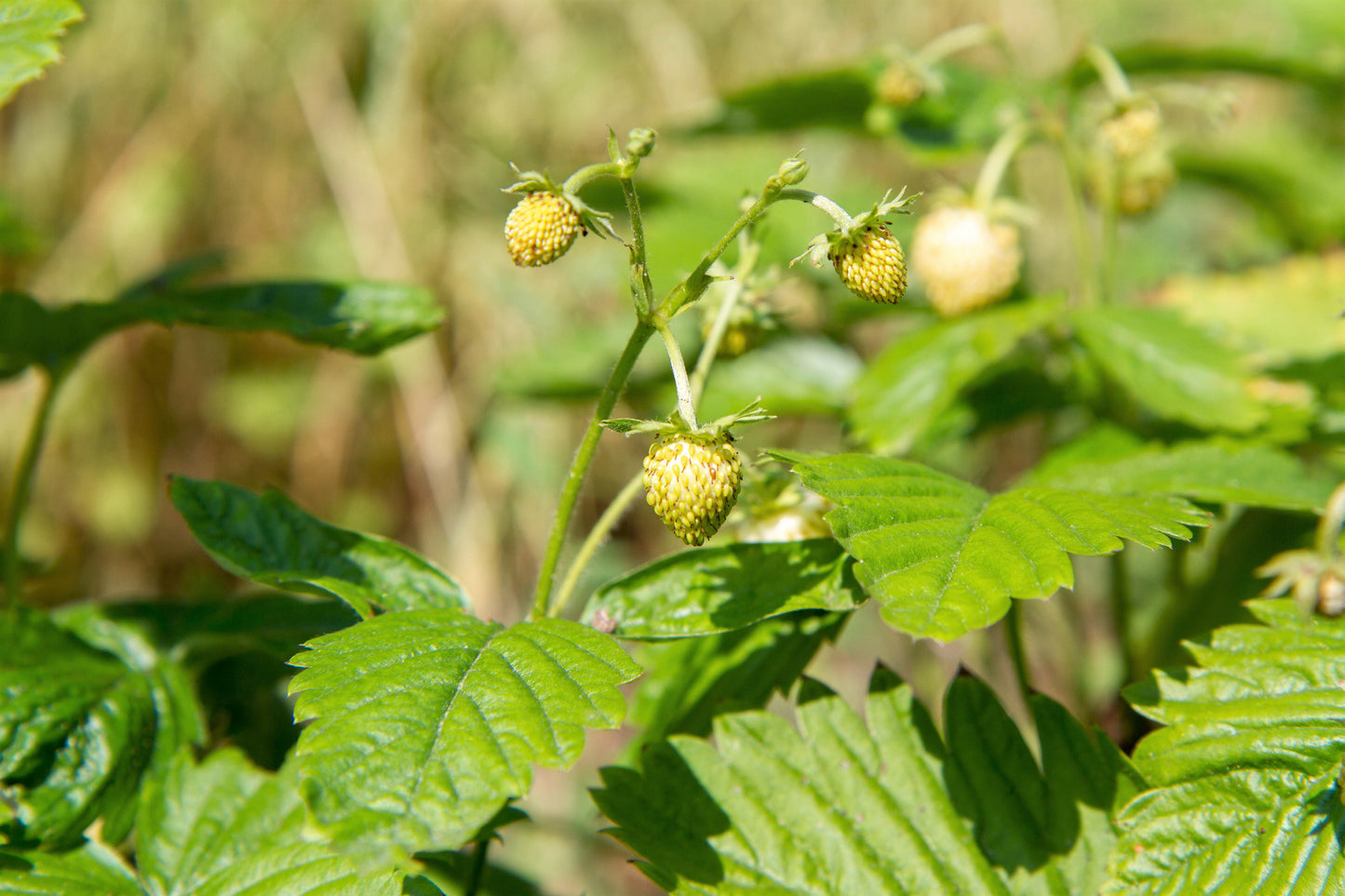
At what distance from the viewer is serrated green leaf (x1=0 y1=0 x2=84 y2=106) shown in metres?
1.13

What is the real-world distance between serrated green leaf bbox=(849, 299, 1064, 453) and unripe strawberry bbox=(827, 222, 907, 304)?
537 millimetres

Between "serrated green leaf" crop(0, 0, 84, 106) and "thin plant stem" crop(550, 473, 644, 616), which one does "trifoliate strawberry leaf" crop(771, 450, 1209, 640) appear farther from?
"serrated green leaf" crop(0, 0, 84, 106)

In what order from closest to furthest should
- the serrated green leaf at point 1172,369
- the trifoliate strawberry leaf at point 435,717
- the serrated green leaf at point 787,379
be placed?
the trifoliate strawberry leaf at point 435,717 → the serrated green leaf at point 1172,369 → the serrated green leaf at point 787,379

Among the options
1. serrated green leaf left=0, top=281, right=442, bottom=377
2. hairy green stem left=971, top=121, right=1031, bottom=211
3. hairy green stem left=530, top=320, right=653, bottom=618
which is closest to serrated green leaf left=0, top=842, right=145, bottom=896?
hairy green stem left=530, top=320, right=653, bottom=618

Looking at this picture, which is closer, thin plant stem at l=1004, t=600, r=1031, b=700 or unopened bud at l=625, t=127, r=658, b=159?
unopened bud at l=625, t=127, r=658, b=159

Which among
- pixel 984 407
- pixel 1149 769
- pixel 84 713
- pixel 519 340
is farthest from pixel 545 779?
pixel 1149 769

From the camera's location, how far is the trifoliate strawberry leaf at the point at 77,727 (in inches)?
41.9

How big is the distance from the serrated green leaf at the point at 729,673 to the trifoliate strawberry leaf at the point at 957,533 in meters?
0.19

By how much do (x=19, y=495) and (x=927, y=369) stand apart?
130 cm

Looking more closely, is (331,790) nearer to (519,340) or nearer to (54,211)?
(519,340)

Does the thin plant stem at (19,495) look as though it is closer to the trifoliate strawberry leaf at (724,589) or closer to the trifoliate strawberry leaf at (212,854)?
the trifoliate strawberry leaf at (212,854)

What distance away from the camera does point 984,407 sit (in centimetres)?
180

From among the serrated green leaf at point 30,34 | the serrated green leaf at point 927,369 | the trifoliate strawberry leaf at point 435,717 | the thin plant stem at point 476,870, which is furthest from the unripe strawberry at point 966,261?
the serrated green leaf at point 30,34

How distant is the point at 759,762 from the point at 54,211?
142 inches
